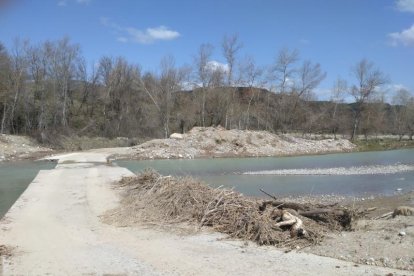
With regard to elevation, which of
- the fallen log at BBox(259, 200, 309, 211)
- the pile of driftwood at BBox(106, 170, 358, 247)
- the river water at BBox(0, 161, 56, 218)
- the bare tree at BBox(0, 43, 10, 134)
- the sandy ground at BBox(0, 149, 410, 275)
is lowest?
the river water at BBox(0, 161, 56, 218)

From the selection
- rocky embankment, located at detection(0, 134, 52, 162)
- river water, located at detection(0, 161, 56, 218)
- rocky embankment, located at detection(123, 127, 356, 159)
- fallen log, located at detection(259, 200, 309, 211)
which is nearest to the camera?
fallen log, located at detection(259, 200, 309, 211)

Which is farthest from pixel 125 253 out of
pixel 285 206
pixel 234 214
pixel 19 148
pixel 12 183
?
pixel 19 148

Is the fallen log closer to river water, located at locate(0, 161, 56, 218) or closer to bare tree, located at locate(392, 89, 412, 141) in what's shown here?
river water, located at locate(0, 161, 56, 218)

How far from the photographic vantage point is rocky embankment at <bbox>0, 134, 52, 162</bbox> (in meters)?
38.4

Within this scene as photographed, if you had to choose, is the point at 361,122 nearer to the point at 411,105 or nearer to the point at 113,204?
the point at 411,105

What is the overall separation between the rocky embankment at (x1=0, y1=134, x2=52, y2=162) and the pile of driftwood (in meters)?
27.9

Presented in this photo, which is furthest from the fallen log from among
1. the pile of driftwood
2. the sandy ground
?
the sandy ground

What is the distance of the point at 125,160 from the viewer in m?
38.0

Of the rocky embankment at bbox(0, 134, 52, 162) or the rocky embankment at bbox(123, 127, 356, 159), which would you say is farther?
the rocky embankment at bbox(123, 127, 356, 159)

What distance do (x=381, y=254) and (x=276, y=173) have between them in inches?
794

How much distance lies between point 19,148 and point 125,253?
36.9 metres

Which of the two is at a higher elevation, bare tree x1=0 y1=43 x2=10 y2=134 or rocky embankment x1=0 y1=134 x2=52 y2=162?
bare tree x1=0 y1=43 x2=10 y2=134

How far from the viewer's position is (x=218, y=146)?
148 ft

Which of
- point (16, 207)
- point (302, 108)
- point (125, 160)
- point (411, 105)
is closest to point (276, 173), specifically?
point (125, 160)
